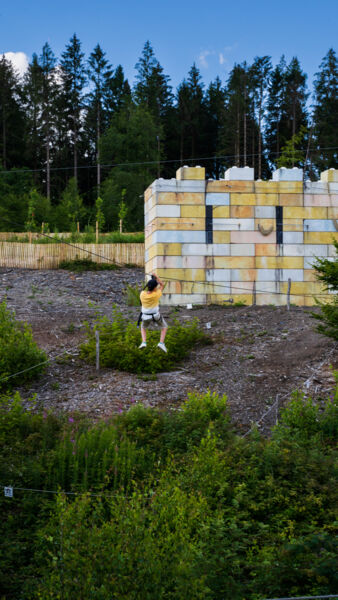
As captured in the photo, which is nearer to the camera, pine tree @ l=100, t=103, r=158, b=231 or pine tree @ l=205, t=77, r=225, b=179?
pine tree @ l=100, t=103, r=158, b=231

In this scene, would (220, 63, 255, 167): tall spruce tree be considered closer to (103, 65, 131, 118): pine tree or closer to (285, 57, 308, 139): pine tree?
(285, 57, 308, 139): pine tree

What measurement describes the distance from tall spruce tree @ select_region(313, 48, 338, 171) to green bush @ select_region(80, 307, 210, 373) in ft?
110

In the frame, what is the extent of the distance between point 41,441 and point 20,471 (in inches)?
40.0

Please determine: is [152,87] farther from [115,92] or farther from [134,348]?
[134,348]

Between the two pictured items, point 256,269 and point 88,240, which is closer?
point 256,269

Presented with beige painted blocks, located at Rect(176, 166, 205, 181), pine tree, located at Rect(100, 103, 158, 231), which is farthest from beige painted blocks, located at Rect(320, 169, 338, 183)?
pine tree, located at Rect(100, 103, 158, 231)

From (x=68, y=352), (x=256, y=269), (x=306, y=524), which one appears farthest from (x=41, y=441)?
(x=256, y=269)

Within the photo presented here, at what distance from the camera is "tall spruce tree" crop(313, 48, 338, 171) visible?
4716 cm

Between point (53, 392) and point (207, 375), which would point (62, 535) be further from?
point (207, 375)

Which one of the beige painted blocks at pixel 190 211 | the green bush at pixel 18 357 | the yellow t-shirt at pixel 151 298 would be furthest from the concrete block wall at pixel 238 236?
the yellow t-shirt at pixel 151 298

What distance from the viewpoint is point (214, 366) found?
50.5 ft

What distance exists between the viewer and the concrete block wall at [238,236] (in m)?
20.2

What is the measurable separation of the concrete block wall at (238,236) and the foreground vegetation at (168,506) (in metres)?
8.27

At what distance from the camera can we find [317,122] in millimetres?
48562
